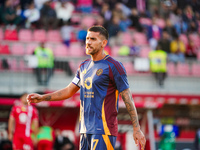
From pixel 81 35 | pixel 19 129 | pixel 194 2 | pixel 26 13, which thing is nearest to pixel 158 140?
pixel 81 35

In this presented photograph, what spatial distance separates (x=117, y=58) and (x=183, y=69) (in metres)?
2.89

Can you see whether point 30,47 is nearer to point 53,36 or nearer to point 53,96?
point 53,36

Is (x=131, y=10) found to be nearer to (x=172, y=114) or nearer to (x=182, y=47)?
(x=182, y=47)

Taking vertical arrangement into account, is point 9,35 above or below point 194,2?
below

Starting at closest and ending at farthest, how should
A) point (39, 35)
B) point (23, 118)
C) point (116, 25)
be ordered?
point (23, 118) < point (39, 35) < point (116, 25)

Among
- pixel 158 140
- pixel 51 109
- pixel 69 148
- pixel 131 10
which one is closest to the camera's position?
pixel 69 148

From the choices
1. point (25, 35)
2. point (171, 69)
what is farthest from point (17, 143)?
point (171, 69)

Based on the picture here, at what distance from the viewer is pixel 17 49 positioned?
1462cm

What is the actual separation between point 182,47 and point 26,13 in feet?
22.5

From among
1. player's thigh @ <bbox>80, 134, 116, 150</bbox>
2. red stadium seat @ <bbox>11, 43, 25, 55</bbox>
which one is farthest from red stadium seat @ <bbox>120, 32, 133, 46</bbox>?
player's thigh @ <bbox>80, 134, 116, 150</bbox>

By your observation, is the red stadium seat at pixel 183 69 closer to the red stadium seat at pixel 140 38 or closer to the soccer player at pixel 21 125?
the red stadium seat at pixel 140 38

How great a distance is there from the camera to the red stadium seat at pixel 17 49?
1456 centimetres

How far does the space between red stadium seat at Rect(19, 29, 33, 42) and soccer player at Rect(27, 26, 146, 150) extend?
1170 cm

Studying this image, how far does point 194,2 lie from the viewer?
2227 cm
